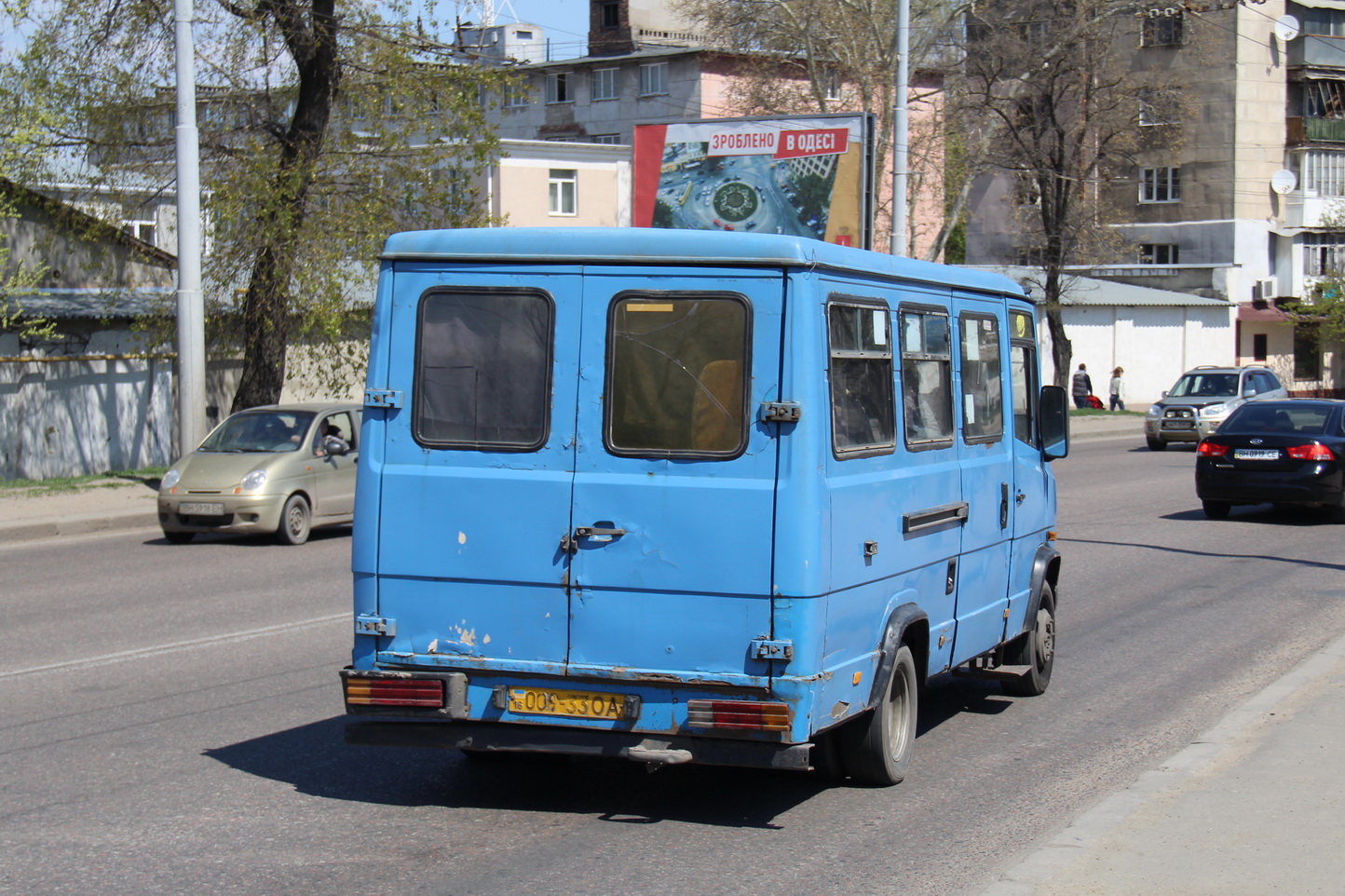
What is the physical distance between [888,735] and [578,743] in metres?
1.46

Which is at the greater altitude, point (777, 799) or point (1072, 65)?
point (1072, 65)

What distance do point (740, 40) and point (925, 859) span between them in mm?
38001

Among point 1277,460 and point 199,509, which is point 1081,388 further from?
point 199,509

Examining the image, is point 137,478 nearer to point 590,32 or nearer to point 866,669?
point 866,669

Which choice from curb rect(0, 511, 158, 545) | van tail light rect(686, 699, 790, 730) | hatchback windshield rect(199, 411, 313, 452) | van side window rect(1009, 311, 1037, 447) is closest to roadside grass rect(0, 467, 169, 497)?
curb rect(0, 511, 158, 545)

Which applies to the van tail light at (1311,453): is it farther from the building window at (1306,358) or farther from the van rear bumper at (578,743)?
the building window at (1306,358)

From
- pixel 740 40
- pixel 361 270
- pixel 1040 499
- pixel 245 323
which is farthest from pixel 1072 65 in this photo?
pixel 1040 499

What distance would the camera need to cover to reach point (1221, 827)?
5.98m

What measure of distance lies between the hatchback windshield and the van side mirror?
1042cm

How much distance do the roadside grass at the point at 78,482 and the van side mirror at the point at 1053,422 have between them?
15649 mm

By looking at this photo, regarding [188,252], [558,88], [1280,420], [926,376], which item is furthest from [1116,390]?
[926,376]

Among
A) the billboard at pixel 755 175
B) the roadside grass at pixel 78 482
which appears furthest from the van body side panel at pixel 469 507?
the billboard at pixel 755 175

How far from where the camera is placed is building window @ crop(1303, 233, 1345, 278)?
62.2 m

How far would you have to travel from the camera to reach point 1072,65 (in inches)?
1738
